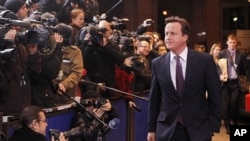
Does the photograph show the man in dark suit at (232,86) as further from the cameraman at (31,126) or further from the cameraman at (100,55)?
the cameraman at (31,126)

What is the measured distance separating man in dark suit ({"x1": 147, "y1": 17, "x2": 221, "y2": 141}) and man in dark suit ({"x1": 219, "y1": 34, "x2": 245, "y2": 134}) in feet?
17.7

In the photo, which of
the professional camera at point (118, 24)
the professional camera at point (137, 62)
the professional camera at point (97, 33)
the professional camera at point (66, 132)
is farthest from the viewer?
the professional camera at point (118, 24)

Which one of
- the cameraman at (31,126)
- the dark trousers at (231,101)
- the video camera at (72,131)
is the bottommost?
the dark trousers at (231,101)

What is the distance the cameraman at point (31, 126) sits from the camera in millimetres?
4098

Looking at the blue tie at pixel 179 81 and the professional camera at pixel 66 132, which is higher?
the blue tie at pixel 179 81

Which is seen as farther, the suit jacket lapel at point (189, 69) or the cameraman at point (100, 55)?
the cameraman at point (100, 55)

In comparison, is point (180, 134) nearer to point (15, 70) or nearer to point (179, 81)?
point (179, 81)

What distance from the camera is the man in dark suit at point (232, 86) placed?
9.65 meters

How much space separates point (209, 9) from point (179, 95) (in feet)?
43.0

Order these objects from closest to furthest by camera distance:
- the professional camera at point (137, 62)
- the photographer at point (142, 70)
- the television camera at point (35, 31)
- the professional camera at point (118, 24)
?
the television camera at point (35, 31)
the professional camera at point (137, 62)
the photographer at point (142, 70)
the professional camera at point (118, 24)

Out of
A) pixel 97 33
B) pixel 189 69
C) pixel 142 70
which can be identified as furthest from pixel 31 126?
pixel 142 70

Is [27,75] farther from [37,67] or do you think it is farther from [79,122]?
[79,122]

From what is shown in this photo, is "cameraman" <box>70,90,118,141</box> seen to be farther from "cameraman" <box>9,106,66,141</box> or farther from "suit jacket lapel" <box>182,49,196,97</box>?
"suit jacket lapel" <box>182,49,196,97</box>

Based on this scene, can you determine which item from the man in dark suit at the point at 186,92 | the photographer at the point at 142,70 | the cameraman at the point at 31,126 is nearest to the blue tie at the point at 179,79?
the man in dark suit at the point at 186,92
